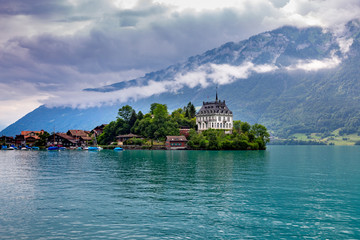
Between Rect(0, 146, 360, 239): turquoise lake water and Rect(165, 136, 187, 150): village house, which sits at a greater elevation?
Rect(165, 136, 187, 150): village house

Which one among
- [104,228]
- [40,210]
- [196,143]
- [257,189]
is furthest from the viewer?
[196,143]

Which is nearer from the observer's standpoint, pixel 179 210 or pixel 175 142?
pixel 179 210

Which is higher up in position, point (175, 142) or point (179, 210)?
point (175, 142)

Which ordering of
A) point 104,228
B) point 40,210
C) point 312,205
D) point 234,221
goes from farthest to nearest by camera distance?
point 312,205 < point 40,210 < point 234,221 < point 104,228

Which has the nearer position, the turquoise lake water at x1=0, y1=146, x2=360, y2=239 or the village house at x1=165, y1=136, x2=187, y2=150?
the turquoise lake water at x1=0, y1=146, x2=360, y2=239

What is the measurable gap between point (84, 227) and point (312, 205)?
25.0 m

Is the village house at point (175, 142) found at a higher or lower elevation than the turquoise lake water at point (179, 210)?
higher

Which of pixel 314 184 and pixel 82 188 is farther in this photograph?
pixel 314 184

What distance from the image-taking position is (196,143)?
198m

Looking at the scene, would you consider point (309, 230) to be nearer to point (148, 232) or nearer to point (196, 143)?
point (148, 232)

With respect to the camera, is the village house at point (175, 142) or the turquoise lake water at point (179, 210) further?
Answer: the village house at point (175, 142)

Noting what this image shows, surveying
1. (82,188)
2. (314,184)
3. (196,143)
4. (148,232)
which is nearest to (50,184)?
(82,188)

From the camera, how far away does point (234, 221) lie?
102 ft

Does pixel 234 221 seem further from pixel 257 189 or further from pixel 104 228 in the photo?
pixel 257 189
